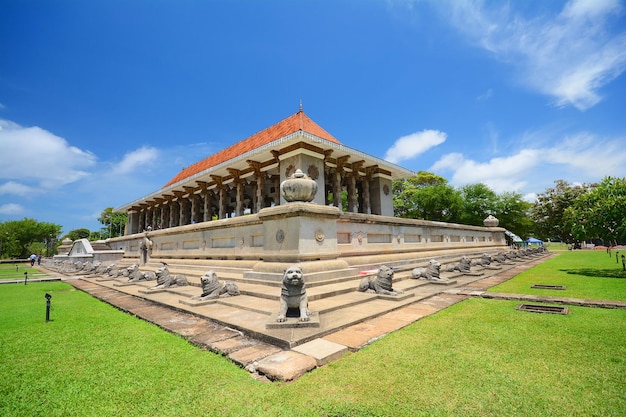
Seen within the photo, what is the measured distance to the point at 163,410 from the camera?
7.29ft

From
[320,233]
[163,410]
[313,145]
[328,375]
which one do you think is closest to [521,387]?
[328,375]

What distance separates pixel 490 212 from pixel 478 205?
139 cm

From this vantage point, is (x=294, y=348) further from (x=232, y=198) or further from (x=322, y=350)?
(x=232, y=198)

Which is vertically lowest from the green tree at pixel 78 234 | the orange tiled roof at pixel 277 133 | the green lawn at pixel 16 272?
the green lawn at pixel 16 272

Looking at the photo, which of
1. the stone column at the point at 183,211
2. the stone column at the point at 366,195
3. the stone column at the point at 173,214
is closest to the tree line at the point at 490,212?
the stone column at the point at 366,195

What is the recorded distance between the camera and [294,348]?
335 centimetres

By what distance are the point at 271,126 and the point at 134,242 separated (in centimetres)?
1224

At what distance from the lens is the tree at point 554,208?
4250cm

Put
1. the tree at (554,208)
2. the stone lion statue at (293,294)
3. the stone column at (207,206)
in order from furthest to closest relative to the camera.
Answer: the tree at (554,208)
the stone column at (207,206)
the stone lion statue at (293,294)

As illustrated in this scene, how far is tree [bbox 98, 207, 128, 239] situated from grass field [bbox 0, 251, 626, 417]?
64.3m

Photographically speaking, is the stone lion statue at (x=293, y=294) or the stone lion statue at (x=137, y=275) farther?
the stone lion statue at (x=137, y=275)

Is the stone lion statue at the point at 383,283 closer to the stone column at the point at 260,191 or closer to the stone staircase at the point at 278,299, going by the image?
the stone staircase at the point at 278,299

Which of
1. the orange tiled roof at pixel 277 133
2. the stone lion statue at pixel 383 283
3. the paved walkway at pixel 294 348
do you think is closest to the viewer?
the paved walkway at pixel 294 348

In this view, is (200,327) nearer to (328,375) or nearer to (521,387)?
(328,375)
